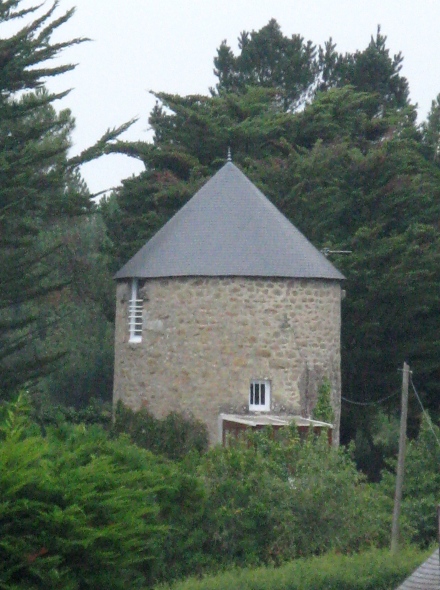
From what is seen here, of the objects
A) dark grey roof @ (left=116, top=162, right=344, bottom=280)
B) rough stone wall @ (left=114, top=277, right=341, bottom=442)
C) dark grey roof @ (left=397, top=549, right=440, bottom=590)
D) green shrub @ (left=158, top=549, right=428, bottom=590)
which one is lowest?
green shrub @ (left=158, top=549, right=428, bottom=590)

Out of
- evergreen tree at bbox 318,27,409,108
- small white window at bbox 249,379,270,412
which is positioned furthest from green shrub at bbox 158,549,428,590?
evergreen tree at bbox 318,27,409,108

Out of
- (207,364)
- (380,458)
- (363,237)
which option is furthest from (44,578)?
(380,458)

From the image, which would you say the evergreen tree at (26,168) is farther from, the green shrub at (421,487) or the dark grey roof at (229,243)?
the green shrub at (421,487)

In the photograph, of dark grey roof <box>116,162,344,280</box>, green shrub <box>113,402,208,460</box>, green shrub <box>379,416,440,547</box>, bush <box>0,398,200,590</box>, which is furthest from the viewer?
dark grey roof <box>116,162,344,280</box>

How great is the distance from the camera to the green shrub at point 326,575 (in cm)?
1952

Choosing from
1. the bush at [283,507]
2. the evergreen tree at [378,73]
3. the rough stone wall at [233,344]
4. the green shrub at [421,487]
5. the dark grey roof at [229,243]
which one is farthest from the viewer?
the evergreen tree at [378,73]

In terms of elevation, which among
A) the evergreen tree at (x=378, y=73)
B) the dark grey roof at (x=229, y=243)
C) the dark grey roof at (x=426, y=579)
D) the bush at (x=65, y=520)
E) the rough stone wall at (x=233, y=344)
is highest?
the evergreen tree at (x=378, y=73)

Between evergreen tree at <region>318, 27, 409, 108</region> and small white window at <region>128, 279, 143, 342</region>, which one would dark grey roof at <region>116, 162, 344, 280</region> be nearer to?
small white window at <region>128, 279, 143, 342</region>

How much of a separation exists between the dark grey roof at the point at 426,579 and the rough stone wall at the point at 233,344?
11.3 m

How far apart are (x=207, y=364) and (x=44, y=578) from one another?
14.9 m

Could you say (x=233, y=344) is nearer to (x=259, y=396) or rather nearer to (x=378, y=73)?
(x=259, y=396)

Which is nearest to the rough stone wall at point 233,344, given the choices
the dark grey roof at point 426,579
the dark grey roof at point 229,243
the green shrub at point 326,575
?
the dark grey roof at point 229,243

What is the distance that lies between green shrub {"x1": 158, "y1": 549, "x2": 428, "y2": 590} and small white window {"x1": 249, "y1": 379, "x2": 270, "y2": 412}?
21.6 feet

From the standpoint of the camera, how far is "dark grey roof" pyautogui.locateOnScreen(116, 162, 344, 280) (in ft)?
94.8
